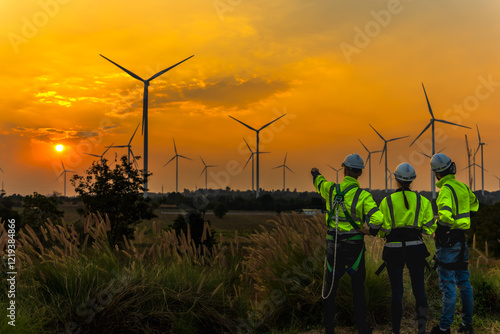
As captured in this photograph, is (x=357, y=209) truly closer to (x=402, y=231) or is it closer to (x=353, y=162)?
(x=353, y=162)

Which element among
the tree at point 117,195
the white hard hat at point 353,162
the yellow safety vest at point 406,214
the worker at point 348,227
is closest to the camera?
the worker at point 348,227

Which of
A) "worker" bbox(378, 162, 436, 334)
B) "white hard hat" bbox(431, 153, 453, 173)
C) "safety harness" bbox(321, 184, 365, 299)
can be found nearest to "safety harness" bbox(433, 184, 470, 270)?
"white hard hat" bbox(431, 153, 453, 173)

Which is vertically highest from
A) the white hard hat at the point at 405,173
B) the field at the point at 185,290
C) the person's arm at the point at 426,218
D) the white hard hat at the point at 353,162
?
the white hard hat at the point at 353,162

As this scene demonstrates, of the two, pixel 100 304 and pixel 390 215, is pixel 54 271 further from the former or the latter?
pixel 390 215

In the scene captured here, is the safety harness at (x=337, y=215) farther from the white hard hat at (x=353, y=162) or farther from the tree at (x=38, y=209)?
the tree at (x=38, y=209)

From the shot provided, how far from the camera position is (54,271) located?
27.2ft

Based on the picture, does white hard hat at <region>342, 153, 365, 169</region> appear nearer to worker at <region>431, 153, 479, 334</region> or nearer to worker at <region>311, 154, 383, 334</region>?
worker at <region>311, 154, 383, 334</region>

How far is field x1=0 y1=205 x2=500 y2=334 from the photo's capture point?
7969 mm

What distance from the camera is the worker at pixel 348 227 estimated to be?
788 centimetres

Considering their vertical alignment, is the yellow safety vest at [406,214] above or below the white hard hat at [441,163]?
below

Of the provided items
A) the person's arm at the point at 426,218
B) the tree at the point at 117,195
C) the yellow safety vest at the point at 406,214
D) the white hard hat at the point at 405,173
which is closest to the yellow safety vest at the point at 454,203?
the person's arm at the point at 426,218

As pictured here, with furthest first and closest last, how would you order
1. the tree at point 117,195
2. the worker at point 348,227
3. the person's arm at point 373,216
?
the tree at point 117,195 → the worker at point 348,227 → the person's arm at point 373,216

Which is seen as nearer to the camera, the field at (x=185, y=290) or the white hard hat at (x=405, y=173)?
the field at (x=185, y=290)

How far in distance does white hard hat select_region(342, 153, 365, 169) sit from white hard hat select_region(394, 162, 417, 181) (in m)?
0.68
